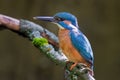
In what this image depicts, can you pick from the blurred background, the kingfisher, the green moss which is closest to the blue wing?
the kingfisher

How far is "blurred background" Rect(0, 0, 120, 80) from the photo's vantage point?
13.8ft

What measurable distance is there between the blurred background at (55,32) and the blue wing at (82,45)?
1.86 m

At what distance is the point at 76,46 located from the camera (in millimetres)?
2297

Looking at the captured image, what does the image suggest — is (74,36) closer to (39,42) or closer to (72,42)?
(72,42)

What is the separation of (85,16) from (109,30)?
0.19 m

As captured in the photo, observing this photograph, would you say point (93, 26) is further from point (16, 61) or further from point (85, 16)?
point (16, 61)

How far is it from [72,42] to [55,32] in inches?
74.8

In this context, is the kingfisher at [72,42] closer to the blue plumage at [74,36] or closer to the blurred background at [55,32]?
the blue plumage at [74,36]

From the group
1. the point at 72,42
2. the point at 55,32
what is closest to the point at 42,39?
the point at 72,42

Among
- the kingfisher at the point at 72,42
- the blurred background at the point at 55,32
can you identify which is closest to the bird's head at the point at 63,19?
the kingfisher at the point at 72,42

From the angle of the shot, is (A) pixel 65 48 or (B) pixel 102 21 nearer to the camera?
(A) pixel 65 48

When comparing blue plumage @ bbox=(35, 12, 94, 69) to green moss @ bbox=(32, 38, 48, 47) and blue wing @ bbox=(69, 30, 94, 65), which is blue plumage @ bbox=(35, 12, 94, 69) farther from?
green moss @ bbox=(32, 38, 48, 47)

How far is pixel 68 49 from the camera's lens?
228 centimetres

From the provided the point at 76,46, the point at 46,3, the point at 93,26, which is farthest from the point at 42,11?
the point at 76,46
